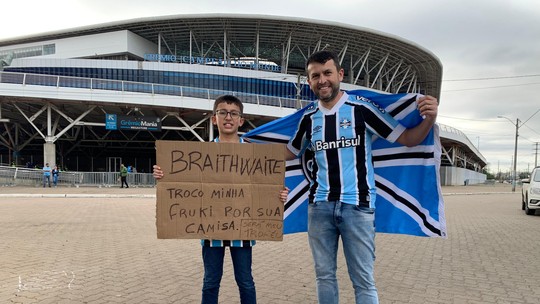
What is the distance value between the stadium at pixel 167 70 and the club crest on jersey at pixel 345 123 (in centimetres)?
2805

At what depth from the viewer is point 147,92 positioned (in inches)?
1160

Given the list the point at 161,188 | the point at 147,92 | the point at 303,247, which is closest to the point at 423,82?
the point at 147,92

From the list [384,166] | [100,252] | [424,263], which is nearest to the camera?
[384,166]

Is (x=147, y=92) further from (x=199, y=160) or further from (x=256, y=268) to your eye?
(x=199, y=160)

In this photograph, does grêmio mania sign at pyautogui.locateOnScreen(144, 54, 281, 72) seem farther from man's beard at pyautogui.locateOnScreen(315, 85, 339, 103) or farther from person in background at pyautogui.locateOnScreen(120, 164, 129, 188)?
man's beard at pyautogui.locateOnScreen(315, 85, 339, 103)

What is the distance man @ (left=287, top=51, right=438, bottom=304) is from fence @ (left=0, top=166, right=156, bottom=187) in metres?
28.0

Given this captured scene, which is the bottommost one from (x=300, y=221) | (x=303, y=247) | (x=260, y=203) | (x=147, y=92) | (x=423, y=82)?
(x=303, y=247)

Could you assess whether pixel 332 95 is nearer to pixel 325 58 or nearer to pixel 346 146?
pixel 325 58

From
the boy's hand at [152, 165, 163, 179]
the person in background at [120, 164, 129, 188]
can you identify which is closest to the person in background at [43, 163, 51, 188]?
the person in background at [120, 164, 129, 188]

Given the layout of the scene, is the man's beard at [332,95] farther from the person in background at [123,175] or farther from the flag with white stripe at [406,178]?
the person in background at [123,175]

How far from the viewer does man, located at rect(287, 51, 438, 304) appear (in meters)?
2.66

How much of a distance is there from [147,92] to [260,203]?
2848cm

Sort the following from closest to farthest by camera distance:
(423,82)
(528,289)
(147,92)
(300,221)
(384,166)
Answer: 1. (384,166)
2. (300,221)
3. (528,289)
4. (147,92)
5. (423,82)

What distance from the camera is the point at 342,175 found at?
2.69 metres
